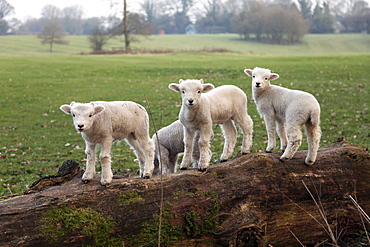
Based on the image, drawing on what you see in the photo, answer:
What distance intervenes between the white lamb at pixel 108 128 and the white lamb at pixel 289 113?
2.14m

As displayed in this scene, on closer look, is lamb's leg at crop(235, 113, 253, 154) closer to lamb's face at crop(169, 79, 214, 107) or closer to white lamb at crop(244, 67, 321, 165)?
white lamb at crop(244, 67, 321, 165)

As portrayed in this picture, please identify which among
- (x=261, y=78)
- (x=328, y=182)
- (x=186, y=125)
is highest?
(x=261, y=78)

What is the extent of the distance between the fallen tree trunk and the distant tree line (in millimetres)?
57963

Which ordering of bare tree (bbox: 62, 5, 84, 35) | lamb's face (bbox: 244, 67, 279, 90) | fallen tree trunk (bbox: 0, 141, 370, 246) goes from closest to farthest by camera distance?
fallen tree trunk (bbox: 0, 141, 370, 246), lamb's face (bbox: 244, 67, 279, 90), bare tree (bbox: 62, 5, 84, 35)

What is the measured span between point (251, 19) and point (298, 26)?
1448 cm

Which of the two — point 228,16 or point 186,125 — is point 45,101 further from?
point 228,16

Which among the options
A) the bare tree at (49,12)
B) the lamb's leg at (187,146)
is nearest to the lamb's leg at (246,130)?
the lamb's leg at (187,146)

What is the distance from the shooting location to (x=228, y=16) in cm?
13775

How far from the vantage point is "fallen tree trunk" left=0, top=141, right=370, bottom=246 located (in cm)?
527

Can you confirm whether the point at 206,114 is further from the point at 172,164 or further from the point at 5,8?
the point at 5,8

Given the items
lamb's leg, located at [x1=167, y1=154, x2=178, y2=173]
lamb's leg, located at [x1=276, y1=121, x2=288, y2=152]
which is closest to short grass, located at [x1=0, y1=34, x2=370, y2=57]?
lamb's leg, located at [x1=167, y1=154, x2=178, y2=173]

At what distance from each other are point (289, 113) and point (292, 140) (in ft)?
1.53

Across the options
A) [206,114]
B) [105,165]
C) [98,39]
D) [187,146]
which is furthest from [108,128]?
[98,39]

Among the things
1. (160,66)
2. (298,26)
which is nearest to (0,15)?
(160,66)
